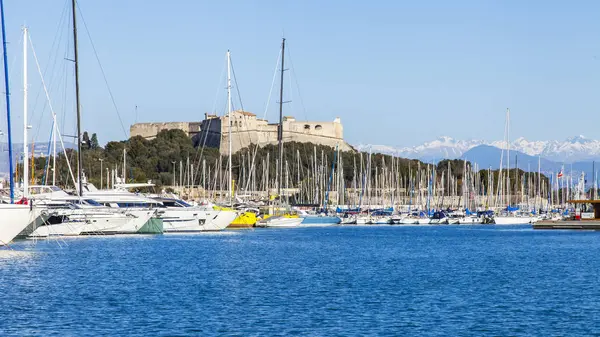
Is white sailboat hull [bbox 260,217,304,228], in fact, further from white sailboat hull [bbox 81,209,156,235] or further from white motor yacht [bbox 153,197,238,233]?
white sailboat hull [bbox 81,209,156,235]

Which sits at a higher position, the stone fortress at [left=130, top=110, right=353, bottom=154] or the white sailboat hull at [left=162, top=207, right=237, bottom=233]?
the stone fortress at [left=130, top=110, right=353, bottom=154]

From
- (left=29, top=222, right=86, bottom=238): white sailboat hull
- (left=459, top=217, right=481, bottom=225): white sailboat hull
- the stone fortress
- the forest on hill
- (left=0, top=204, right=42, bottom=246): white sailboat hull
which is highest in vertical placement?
the stone fortress

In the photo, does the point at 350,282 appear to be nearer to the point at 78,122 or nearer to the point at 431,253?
the point at 431,253

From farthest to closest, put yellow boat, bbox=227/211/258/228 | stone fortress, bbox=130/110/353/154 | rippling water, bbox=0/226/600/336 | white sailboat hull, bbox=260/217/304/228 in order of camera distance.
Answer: stone fortress, bbox=130/110/353/154 < white sailboat hull, bbox=260/217/304/228 < yellow boat, bbox=227/211/258/228 < rippling water, bbox=0/226/600/336

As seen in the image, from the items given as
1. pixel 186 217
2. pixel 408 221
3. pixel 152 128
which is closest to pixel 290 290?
pixel 186 217

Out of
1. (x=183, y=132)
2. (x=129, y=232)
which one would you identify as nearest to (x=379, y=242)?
(x=129, y=232)

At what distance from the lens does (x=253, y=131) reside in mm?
126062

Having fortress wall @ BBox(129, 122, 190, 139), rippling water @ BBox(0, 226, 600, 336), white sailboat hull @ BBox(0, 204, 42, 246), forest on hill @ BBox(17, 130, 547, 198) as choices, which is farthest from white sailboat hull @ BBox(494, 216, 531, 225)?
fortress wall @ BBox(129, 122, 190, 139)

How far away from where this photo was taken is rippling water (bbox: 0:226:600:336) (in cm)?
1934

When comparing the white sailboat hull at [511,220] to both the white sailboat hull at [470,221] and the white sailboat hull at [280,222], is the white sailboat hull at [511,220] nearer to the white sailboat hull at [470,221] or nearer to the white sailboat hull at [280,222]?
the white sailboat hull at [470,221]

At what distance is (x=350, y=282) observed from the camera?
1065 inches

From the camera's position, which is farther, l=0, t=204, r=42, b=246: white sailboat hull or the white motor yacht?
the white motor yacht

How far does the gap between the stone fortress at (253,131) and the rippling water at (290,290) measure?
82841mm

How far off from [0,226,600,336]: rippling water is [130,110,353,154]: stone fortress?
82841 mm
